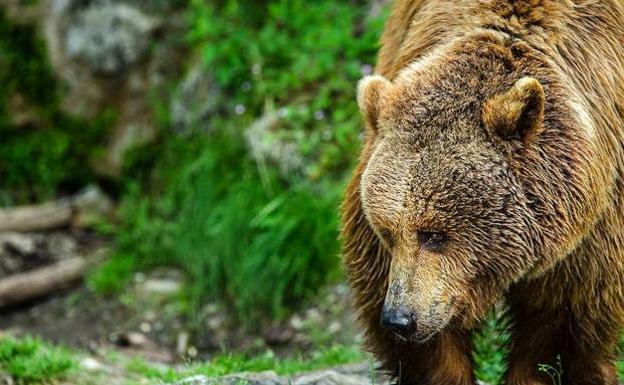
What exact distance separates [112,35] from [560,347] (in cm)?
617

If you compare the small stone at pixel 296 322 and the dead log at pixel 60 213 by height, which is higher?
the small stone at pixel 296 322

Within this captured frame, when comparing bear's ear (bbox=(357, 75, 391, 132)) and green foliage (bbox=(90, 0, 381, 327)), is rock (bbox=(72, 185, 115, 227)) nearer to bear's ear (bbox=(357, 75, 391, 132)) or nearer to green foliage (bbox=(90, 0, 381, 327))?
green foliage (bbox=(90, 0, 381, 327))

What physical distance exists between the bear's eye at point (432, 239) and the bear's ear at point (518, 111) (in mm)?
412

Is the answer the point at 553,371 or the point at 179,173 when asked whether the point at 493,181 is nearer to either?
the point at 553,371

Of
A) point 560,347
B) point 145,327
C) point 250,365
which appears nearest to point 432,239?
point 560,347

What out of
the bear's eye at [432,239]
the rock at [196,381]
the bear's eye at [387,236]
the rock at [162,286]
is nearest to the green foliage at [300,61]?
the rock at [162,286]

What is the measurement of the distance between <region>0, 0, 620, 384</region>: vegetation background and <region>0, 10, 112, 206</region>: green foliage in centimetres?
1

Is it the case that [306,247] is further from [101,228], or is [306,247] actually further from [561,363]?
[561,363]

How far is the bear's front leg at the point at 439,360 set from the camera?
4.60 metres

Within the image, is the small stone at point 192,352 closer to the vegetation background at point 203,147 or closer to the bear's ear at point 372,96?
the vegetation background at point 203,147

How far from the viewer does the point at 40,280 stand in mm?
9102

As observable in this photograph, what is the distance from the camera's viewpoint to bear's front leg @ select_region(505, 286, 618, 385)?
4.61 metres

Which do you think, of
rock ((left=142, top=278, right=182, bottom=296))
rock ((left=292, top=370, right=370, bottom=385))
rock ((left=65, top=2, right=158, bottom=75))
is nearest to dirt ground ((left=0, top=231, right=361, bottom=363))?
rock ((left=142, top=278, right=182, bottom=296))

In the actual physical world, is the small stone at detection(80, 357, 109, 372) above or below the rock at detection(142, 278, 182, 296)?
above
